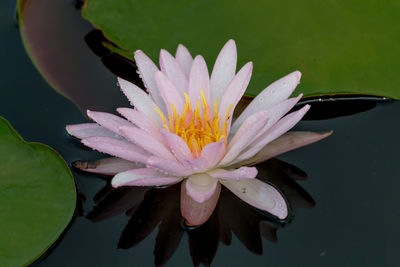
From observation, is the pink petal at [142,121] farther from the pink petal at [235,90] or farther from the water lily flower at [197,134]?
the pink petal at [235,90]

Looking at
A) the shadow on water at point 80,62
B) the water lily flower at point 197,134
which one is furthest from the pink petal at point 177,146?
the shadow on water at point 80,62

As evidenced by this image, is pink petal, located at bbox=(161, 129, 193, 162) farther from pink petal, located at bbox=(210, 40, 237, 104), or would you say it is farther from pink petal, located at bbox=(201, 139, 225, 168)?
pink petal, located at bbox=(210, 40, 237, 104)

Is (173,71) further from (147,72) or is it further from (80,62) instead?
(80,62)

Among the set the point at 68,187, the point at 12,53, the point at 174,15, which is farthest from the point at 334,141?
the point at 12,53

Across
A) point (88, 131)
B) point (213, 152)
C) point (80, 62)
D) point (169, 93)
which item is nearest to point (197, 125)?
point (169, 93)

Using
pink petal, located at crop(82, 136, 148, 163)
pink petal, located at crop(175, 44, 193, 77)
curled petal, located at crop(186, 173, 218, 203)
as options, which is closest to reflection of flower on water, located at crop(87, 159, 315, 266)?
curled petal, located at crop(186, 173, 218, 203)

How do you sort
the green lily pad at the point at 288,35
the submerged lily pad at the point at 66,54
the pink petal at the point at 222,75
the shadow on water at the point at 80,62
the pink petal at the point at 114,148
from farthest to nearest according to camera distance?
the submerged lily pad at the point at 66,54
the shadow on water at the point at 80,62
the green lily pad at the point at 288,35
the pink petal at the point at 222,75
the pink petal at the point at 114,148

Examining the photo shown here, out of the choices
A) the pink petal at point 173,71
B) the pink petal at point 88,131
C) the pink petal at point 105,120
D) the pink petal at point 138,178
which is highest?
the pink petal at point 173,71
